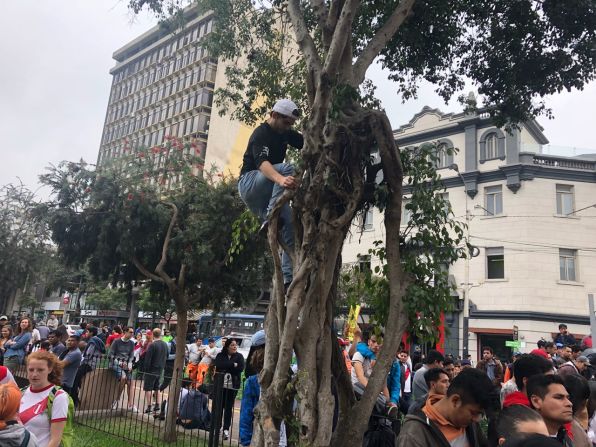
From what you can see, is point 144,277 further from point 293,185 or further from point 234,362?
point 293,185

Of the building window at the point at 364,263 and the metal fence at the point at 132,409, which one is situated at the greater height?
the building window at the point at 364,263

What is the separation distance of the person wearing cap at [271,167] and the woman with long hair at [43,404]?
215cm

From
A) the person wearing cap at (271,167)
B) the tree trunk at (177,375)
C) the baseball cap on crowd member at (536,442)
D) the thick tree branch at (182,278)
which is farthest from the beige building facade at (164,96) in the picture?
the baseball cap on crowd member at (536,442)

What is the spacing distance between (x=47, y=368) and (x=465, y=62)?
613cm

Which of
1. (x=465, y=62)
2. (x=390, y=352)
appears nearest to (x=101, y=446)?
(x=390, y=352)

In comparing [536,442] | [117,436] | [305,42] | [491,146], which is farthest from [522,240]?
[536,442]

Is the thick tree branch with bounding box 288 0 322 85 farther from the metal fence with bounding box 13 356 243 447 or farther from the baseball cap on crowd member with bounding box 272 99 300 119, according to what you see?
the metal fence with bounding box 13 356 243 447

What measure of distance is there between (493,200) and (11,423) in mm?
24147

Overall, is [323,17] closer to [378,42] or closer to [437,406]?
[378,42]

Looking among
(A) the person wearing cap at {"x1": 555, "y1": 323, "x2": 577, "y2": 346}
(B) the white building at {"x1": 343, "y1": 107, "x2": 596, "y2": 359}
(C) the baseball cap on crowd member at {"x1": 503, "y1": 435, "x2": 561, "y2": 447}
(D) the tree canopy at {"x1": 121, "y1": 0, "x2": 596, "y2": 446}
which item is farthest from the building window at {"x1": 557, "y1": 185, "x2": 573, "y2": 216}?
(C) the baseball cap on crowd member at {"x1": 503, "y1": 435, "x2": 561, "y2": 447}

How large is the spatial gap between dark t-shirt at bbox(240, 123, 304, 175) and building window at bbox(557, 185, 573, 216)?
22.5 meters

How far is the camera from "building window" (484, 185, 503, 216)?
24156 millimetres

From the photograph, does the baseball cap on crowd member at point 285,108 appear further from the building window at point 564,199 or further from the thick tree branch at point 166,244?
the building window at point 564,199

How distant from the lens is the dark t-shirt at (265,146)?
384 cm
